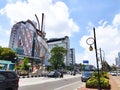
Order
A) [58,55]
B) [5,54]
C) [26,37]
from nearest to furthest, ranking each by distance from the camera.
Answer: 1. [5,54]
2. [58,55]
3. [26,37]

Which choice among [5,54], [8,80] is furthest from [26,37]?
[8,80]

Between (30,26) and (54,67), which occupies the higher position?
(30,26)

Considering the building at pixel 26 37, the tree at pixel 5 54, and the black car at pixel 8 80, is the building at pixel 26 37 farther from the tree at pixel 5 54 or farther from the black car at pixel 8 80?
the black car at pixel 8 80

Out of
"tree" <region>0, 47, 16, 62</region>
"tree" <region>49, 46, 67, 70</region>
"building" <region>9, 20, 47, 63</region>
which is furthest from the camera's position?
"building" <region>9, 20, 47, 63</region>

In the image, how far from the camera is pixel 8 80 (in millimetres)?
11766

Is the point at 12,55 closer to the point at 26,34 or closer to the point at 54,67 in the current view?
the point at 54,67

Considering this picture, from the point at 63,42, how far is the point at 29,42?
52417 millimetres

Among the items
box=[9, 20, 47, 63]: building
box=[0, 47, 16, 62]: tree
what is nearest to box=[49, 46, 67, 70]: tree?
box=[0, 47, 16, 62]: tree

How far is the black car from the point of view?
11.3 m

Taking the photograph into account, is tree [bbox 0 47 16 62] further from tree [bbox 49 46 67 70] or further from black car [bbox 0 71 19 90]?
black car [bbox 0 71 19 90]

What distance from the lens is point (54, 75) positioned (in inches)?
2032

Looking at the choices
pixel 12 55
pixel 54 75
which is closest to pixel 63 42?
pixel 12 55

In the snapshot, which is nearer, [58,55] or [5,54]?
[5,54]

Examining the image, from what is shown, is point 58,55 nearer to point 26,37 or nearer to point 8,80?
point 26,37
